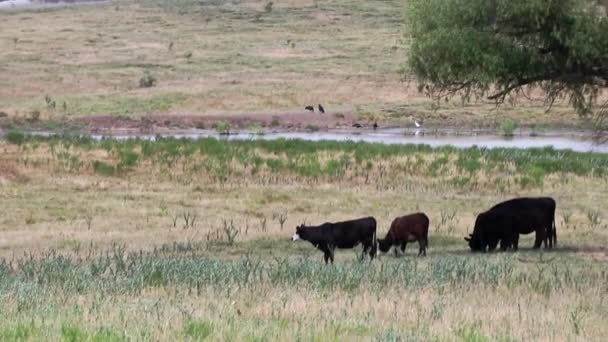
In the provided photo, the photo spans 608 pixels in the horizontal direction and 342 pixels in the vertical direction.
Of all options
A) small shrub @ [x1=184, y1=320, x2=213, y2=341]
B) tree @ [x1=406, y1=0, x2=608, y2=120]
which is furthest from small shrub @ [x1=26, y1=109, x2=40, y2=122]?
small shrub @ [x1=184, y1=320, x2=213, y2=341]

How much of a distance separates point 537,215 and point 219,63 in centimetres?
5642

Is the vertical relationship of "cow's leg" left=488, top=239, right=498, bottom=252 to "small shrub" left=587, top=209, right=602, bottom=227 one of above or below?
above

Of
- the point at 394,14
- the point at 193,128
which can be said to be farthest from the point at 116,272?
the point at 394,14

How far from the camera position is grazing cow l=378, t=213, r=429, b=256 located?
19.1 meters

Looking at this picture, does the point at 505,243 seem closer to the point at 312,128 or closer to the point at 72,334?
the point at 72,334

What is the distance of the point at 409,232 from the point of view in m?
19.2

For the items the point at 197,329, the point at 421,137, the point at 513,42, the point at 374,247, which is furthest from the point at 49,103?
the point at 197,329

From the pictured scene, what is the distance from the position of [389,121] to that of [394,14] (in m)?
39.9

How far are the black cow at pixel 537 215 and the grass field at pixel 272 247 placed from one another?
395 millimetres

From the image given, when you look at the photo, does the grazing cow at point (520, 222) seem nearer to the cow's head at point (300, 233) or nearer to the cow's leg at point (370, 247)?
the cow's leg at point (370, 247)

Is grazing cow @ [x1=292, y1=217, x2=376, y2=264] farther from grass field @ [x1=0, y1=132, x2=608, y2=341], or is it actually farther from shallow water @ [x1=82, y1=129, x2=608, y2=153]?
shallow water @ [x1=82, y1=129, x2=608, y2=153]

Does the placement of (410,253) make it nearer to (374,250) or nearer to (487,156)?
(374,250)

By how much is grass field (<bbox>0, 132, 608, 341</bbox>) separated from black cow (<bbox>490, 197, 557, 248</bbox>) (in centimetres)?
40

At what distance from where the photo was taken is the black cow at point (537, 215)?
19469 mm
